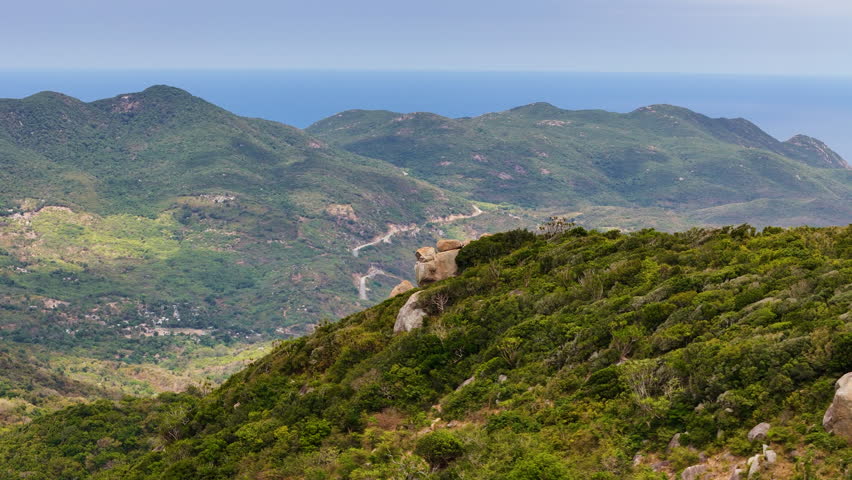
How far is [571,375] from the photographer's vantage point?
86.2ft

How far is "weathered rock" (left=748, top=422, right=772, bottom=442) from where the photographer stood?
1753 cm

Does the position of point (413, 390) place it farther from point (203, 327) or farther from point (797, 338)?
point (203, 327)

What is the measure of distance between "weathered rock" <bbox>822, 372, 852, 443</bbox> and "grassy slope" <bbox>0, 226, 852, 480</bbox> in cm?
40

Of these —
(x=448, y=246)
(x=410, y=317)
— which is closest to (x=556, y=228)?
(x=448, y=246)

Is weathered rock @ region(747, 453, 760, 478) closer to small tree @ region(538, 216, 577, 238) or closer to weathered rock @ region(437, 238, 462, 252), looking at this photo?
weathered rock @ region(437, 238, 462, 252)

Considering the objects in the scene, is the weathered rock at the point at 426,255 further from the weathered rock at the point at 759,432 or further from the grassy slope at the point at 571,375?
the weathered rock at the point at 759,432

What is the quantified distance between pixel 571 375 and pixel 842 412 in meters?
11.5

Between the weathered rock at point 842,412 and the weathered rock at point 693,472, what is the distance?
11.7 ft

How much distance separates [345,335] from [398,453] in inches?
763

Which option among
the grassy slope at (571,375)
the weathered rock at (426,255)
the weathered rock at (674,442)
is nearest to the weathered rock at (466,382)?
the grassy slope at (571,375)

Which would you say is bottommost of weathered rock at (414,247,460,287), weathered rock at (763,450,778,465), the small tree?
weathered rock at (414,247,460,287)

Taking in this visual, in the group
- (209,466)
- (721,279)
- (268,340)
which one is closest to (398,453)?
(209,466)

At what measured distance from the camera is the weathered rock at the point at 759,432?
17531 millimetres

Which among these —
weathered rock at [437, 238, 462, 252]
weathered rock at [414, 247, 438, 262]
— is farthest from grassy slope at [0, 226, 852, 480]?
weathered rock at [437, 238, 462, 252]
